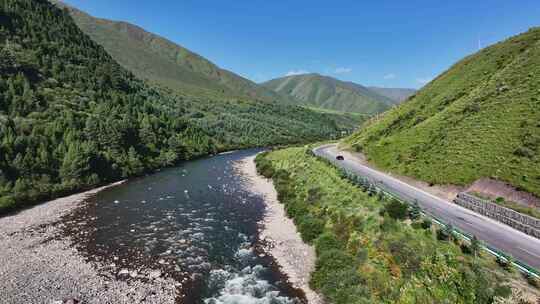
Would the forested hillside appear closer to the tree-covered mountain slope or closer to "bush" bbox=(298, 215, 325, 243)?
"bush" bbox=(298, 215, 325, 243)

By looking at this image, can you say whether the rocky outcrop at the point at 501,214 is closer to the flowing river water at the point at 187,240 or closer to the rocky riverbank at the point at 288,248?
the rocky riverbank at the point at 288,248

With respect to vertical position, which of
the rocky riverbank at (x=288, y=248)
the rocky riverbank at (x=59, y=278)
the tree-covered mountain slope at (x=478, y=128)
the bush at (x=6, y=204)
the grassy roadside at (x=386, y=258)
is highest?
the tree-covered mountain slope at (x=478, y=128)

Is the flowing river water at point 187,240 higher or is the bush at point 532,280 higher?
the bush at point 532,280

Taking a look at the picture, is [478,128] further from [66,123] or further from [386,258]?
[66,123]

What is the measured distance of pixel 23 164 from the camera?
157ft

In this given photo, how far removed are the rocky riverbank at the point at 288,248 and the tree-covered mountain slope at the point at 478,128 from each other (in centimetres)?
2350

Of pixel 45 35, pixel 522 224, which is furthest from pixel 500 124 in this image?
pixel 45 35

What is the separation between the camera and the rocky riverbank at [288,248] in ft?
79.9

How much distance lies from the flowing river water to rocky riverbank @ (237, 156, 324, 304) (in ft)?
2.72

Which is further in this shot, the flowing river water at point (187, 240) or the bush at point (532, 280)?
the flowing river water at point (187, 240)

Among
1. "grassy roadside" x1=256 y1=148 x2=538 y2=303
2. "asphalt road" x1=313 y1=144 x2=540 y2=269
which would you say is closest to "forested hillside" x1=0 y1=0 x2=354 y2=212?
"grassy roadside" x1=256 y1=148 x2=538 y2=303

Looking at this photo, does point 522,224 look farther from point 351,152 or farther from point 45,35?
point 45,35

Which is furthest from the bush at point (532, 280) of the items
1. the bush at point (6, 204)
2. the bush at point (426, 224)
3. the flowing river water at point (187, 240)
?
the bush at point (6, 204)

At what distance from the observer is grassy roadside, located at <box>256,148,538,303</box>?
31.9ft
